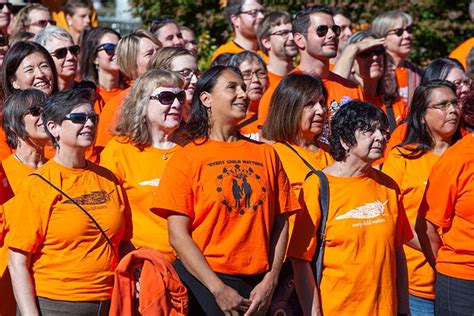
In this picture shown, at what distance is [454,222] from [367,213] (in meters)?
0.61

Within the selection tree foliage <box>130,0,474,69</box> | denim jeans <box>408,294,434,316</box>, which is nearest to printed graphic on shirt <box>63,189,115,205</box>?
denim jeans <box>408,294,434,316</box>

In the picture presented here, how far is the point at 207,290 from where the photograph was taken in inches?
233

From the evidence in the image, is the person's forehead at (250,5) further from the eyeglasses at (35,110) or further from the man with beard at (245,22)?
the eyeglasses at (35,110)

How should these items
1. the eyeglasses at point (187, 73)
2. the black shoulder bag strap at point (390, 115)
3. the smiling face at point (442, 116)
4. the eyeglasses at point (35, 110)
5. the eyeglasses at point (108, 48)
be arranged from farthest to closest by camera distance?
the eyeglasses at point (108, 48)
the black shoulder bag strap at point (390, 115)
the eyeglasses at point (187, 73)
the smiling face at point (442, 116)
the eyeglasses at point (35, 110)

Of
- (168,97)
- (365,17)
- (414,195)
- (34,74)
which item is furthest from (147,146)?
(365,17)

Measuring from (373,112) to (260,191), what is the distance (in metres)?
0.88

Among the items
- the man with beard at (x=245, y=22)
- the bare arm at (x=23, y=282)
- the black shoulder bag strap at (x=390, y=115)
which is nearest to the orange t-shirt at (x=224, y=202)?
the bare arm at (x=23, y=282)

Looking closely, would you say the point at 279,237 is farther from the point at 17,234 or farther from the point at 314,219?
the point at 17,234

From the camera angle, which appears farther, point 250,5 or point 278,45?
point 250,5

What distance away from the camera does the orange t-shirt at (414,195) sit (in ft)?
23.2

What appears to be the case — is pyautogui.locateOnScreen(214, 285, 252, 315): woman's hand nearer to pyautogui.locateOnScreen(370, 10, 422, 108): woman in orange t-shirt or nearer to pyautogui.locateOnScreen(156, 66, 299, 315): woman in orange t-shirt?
pyautogui.locateOnScreen(156, 66, 299, 315): woman in orange t-shirt

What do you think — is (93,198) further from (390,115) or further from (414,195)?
(390,115)

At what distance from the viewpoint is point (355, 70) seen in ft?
30.9

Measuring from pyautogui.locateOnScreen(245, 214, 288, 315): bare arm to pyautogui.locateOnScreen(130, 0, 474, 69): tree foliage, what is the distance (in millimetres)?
6932
